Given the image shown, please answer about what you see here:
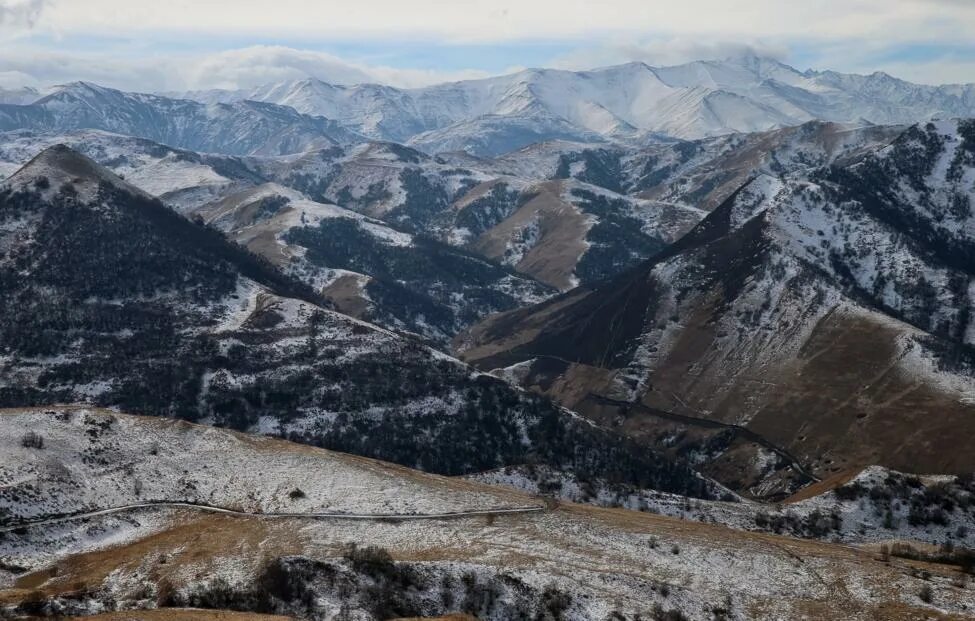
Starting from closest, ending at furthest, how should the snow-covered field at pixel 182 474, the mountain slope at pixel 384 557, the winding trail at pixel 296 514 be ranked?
the mountain slope at pixel 384 557 < the winding trail at pixel 296 514 < the snow-covered field at pixel 182 474

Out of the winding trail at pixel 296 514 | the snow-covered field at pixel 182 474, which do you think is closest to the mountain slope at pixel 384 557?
the snow-covered field at pixel 182 474

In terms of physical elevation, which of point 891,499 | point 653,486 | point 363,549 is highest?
point 363,549

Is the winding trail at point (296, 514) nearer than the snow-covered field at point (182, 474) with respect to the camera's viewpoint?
Yes

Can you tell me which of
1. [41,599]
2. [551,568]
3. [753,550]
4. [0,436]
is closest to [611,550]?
[551,568]

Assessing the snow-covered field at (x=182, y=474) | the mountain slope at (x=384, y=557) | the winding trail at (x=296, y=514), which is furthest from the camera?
the snow-covered field at (x=182, y=474)

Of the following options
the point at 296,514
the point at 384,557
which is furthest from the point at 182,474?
the point at 384,557

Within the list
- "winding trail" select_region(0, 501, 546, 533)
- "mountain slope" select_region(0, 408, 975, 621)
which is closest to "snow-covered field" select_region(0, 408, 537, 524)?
"mountain slope" select_region(0, 408, 975, 621)

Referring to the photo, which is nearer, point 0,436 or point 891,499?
point 0,436

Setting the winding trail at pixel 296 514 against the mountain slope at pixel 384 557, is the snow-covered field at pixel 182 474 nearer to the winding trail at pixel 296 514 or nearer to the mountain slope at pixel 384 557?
the mountain slope at pixel 384 557

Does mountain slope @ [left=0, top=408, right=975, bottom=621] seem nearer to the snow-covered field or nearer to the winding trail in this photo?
the snow-covered field

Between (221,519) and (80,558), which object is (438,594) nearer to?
(221,519)

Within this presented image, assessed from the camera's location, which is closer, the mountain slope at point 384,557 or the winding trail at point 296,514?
the mountain slope at point 384,557
